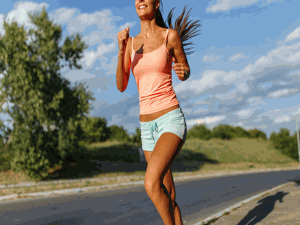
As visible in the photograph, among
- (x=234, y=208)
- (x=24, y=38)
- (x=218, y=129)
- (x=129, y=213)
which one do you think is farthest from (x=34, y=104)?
(x=218, y=129)

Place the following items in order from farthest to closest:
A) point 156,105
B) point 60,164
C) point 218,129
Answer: point 218,129 → point 60,164 → point 156,105

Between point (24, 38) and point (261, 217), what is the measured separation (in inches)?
631

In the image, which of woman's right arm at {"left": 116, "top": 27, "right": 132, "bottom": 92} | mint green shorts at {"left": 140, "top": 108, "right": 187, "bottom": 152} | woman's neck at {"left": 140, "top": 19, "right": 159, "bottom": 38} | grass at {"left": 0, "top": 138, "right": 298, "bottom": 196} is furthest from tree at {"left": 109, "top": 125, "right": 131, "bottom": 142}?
mint green shorts at {"left": 140, "top": 108, "right": 187, "bottom": 152}

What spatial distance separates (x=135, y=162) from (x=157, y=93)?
24.9 m

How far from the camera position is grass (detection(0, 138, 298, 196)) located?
17.8 metres

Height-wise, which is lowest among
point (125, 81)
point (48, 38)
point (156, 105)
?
point (156, 105)

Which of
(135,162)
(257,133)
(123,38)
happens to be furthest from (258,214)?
(257,133)

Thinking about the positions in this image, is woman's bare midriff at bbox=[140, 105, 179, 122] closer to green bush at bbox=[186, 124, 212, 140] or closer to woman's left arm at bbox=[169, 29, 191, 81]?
woman's left arm at bbox=[169, 29, 191, 81]

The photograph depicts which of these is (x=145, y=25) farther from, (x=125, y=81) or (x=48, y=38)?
(x=48, y=38)

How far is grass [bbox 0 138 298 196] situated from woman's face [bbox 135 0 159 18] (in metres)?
10.2

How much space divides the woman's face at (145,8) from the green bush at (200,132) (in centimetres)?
5249

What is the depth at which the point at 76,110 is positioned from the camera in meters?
18.3

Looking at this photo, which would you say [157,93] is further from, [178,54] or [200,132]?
[200,132]

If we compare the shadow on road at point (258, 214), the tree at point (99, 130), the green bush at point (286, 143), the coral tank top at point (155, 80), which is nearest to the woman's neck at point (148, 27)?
the coral tank top at point (155, 80)
